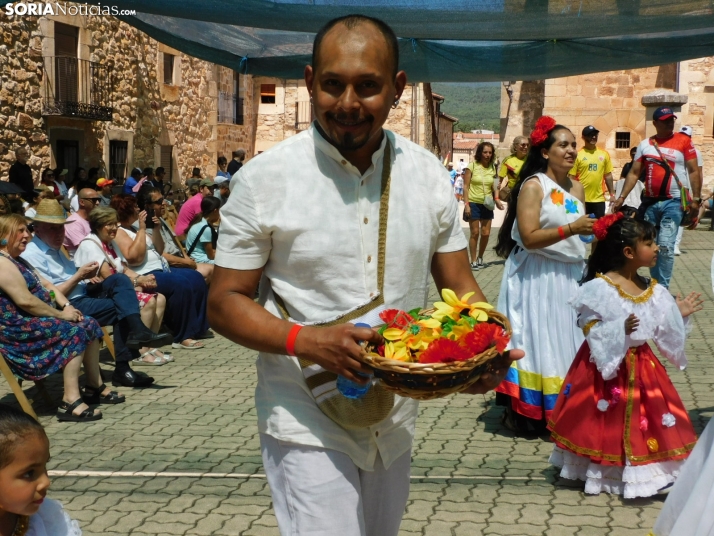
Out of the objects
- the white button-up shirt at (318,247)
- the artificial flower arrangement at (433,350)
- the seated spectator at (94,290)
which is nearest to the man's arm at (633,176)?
the seated spectator at (94,290)

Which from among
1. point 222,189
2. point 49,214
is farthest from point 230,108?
point 49,214

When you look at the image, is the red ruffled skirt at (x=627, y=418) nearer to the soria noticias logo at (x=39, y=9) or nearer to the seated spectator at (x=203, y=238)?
the seated spectator at (x=203, y=238)

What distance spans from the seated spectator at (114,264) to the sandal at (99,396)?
1009 mm

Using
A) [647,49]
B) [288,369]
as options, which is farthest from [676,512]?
[647,49]

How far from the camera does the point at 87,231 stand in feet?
30.3

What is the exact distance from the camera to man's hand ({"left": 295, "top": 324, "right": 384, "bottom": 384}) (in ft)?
7.39

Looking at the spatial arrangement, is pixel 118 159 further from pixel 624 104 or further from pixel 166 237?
pixel 624 104

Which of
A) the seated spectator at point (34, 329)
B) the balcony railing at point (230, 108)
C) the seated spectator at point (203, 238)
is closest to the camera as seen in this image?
the seated spectator at point (34, 329)

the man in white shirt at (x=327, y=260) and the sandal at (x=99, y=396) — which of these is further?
the sandal at (x=99, y=396)

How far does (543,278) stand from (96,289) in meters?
3.90

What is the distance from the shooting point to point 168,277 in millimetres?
9203

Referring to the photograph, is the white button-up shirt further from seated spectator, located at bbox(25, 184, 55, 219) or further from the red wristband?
seated spectator, located at bbox(25, 184, 55, 219)

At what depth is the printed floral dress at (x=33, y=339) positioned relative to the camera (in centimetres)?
646

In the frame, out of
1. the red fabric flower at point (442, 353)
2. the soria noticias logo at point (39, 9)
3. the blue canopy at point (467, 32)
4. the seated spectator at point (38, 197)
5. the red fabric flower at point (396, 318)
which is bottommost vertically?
the seated spectator at point (38, 197)
